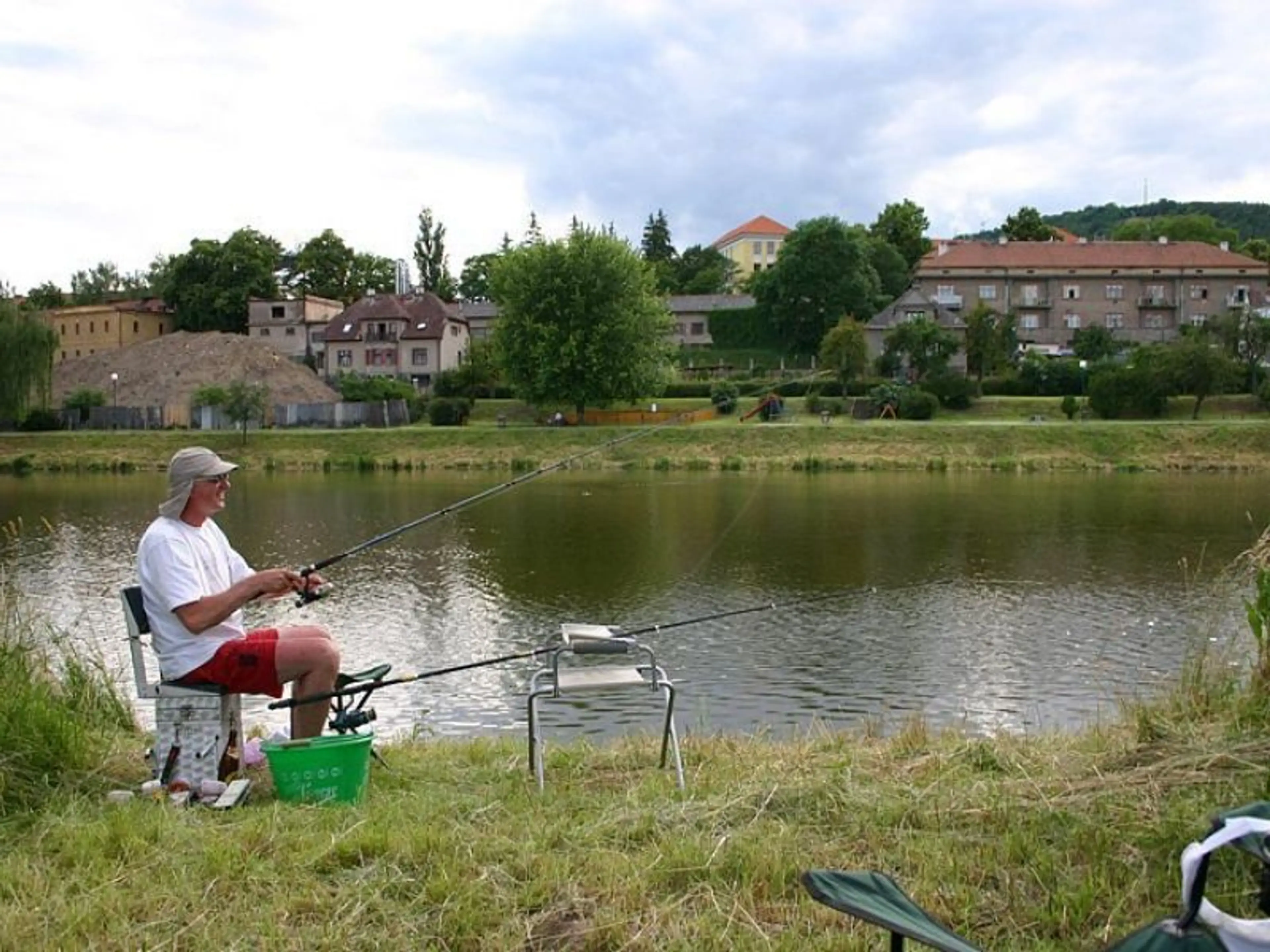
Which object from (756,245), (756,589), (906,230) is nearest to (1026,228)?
(906,230)

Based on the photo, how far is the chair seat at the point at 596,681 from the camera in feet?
16.7

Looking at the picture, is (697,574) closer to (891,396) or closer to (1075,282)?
(891,396)

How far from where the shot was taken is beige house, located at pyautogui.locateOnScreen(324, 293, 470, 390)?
69375 mm

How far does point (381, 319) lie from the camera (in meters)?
69.9

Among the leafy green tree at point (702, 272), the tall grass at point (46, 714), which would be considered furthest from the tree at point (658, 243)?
the tall grass at point (46, 714)

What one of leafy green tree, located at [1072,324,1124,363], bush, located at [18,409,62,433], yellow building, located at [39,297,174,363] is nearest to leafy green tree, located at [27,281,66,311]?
yellow building, located at [39,297,174,363]

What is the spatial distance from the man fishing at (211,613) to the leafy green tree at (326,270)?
84067 millimetres

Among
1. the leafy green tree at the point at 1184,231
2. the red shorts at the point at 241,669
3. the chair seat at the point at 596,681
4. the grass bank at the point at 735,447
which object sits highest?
the leafy green tree at the point at 1184,231

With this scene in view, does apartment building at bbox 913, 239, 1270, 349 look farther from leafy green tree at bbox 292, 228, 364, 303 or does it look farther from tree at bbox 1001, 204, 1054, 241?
leafy green tree at bbox 292, 228, 364, 303

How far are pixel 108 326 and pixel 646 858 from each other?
87631 mm

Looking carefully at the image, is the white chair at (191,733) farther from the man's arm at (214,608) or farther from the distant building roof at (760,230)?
the distant building roof at (760,230)

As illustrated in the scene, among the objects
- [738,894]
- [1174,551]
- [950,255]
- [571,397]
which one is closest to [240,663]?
[738,894]

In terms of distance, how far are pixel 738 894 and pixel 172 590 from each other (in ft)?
9.12

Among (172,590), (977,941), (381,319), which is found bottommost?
(977,941)
